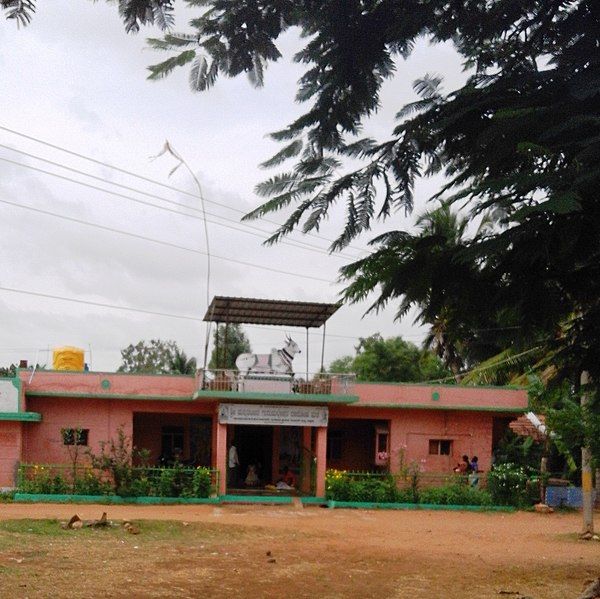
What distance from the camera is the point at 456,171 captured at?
5270 mm

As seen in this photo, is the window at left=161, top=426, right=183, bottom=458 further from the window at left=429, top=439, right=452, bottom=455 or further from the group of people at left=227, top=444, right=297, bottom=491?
the window at left=429, top=439, right=452, bottom=455

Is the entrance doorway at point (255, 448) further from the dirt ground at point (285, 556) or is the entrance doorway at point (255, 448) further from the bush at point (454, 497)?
the dirt ground at point (285, 556)

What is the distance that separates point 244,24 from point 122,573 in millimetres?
8028

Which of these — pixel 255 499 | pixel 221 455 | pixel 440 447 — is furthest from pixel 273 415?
pixel 440 447

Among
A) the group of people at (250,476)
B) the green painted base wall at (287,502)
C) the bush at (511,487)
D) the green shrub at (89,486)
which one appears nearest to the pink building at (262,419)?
the group of people at (250,476)

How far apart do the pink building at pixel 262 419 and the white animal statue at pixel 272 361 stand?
26 cm

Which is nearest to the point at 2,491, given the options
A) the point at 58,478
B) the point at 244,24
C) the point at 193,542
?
the point at 58,478

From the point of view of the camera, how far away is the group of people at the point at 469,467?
76.2 ft

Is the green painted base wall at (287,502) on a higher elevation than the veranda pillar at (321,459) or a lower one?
lower

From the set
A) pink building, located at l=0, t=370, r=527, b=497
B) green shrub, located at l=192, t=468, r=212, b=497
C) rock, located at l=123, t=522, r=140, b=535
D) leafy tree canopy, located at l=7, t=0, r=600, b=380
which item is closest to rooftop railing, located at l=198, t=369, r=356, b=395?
pink building, located at l=0, t=370, r=527, b=497

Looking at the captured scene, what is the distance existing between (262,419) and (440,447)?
5.40 meters

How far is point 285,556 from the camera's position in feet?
43.7

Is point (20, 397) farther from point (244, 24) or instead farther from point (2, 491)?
point (244, 24)

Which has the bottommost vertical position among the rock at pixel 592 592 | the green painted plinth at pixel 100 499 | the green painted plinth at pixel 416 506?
the green painted plinth at pixel 416 506
